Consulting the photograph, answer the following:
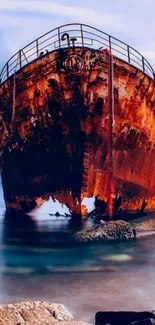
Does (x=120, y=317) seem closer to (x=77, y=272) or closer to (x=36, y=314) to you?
(x=36, y=314)

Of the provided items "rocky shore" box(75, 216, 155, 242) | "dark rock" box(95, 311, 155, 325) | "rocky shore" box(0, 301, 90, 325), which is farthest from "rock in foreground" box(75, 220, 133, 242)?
"dark rock" box(95, 311, 155, 325)

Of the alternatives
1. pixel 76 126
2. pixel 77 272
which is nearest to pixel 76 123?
pixel 76 126

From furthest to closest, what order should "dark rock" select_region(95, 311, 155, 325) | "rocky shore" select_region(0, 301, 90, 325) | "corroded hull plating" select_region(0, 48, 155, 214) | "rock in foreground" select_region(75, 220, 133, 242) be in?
"corroded hull plating" select_region(0, 48, 155, 214), "rock in foreground" select_region(75, 220, 133, 242), "dark rock" select_region(95, 311, 155, 325), "rocky shore" select_region(0, 301, 90, 325)

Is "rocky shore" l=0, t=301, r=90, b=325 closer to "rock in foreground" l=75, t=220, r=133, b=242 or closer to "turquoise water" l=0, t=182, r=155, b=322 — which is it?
"turquoise water" l=0, t=182, r=155, b=322

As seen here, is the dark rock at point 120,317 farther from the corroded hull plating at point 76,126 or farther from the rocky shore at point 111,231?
the corroded hull plating at point 76,126

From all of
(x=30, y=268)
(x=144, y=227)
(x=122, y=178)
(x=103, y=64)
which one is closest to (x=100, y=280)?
(x=30, y=268)

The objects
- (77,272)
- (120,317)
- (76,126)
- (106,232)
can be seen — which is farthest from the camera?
(76,126)

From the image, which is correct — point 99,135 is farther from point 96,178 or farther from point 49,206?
point 49,206
